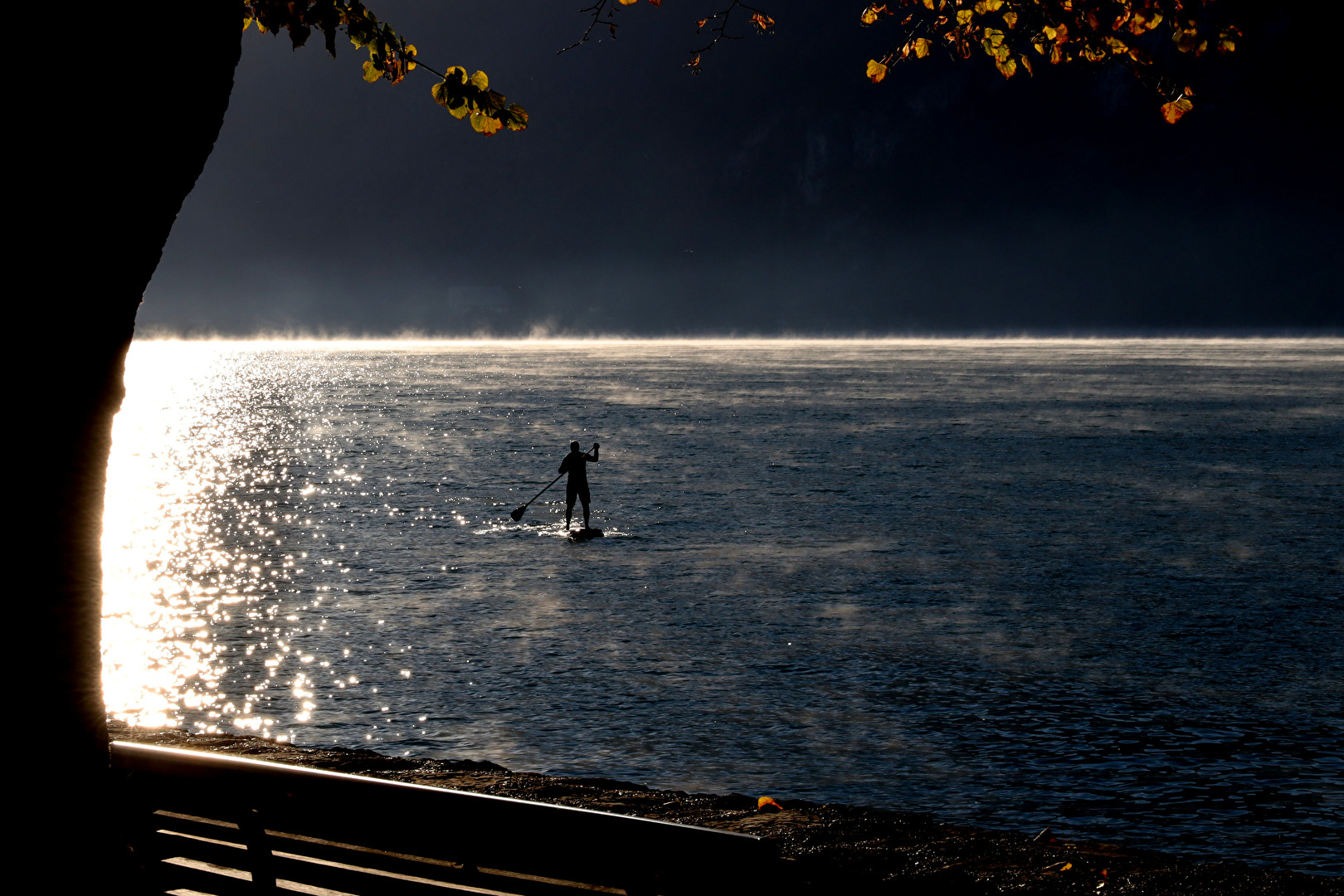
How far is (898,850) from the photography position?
632cm

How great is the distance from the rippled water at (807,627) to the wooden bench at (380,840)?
14.5 feet

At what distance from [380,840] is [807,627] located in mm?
10639

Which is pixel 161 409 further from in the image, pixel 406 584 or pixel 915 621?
pixel 915 621

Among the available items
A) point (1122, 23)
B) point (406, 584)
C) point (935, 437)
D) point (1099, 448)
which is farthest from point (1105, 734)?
point (935, 437)

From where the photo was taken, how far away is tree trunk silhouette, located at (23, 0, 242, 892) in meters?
3.46

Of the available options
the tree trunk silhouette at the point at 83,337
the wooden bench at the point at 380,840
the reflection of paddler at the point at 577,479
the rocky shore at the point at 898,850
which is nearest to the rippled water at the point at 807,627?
the reflection of paddler at the point at 577,479

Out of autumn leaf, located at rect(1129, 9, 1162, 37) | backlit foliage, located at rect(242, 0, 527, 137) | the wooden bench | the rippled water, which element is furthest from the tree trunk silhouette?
the rippled water

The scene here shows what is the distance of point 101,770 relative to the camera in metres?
3.71

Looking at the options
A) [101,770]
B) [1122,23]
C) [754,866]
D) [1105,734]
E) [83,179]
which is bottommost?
[1105,734]

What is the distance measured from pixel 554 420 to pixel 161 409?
42469 mm

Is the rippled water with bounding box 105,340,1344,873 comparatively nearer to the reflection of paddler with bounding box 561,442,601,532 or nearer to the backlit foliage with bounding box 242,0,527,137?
the reflection of paddler with bounding box 561,442,601,532

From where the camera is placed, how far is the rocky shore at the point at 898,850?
5785mm

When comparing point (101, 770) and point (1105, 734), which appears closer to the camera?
point (101, 770)

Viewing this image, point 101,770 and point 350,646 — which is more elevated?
point 101,770
